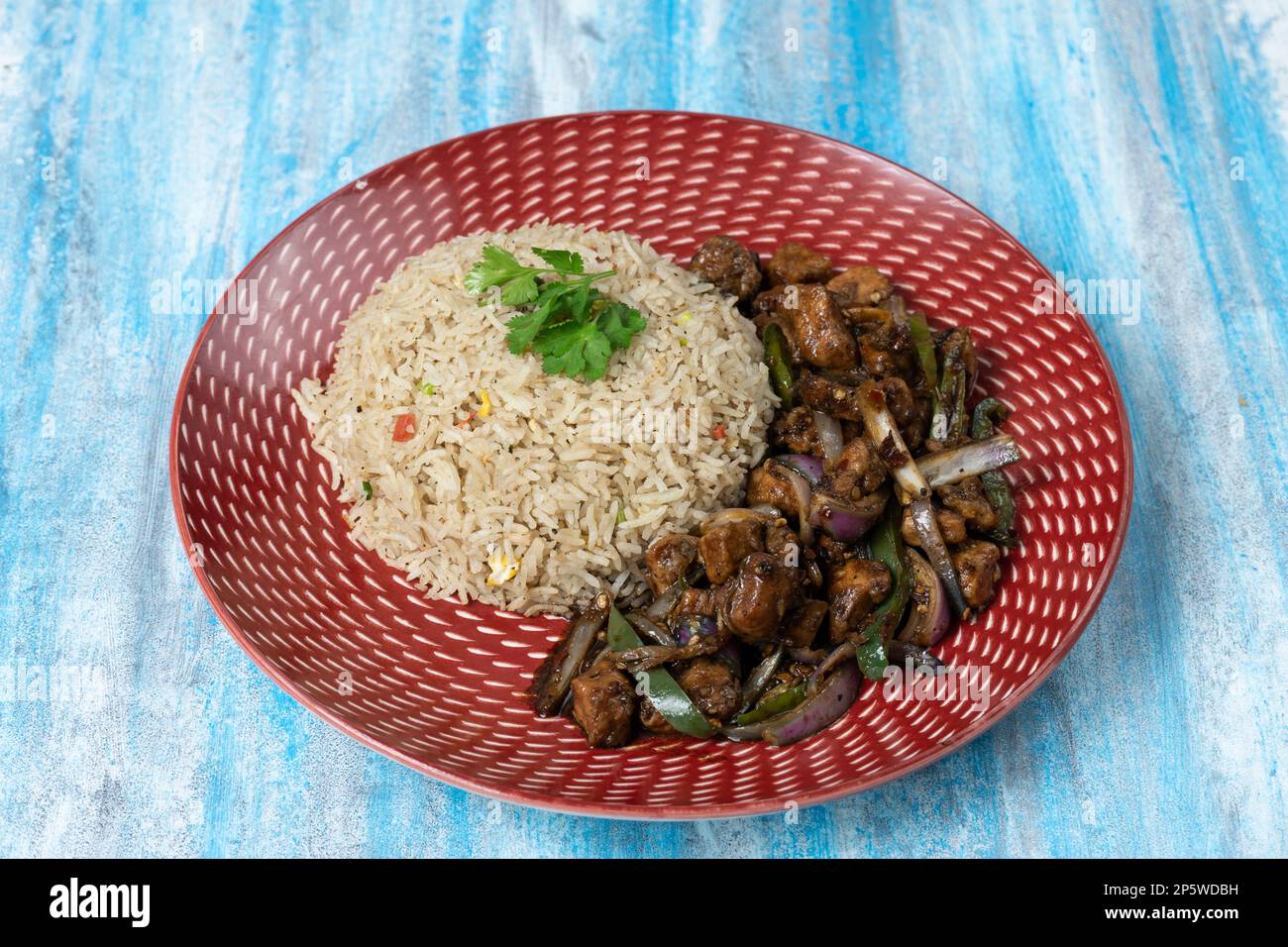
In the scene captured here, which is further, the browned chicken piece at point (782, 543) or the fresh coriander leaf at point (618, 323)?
the fresh coriander leaf at point (618, 323)

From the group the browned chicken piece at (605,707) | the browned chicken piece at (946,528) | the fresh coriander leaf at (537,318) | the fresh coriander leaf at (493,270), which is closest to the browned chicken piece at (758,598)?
the browned chicken piece at (605,707)

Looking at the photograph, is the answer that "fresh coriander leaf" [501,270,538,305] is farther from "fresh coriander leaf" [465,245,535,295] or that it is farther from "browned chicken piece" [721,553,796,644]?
"browned chicken piece" [721,553,796,644]

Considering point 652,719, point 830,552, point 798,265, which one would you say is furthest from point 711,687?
point 798,265

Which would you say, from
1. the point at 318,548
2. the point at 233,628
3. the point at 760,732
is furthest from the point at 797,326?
the point at 233,628

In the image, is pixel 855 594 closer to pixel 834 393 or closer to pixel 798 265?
pixel 834 393

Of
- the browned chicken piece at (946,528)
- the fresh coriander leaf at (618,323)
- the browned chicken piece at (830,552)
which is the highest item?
the fresh coriander leaf at (618,323)

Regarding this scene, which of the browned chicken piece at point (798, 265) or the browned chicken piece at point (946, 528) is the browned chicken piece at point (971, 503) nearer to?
the browned chicken piece at point (946, 528)

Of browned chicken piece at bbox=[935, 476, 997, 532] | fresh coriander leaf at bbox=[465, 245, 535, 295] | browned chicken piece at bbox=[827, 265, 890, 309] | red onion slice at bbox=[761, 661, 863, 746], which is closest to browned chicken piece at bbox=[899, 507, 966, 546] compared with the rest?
browned chicken piece at bbox=[935, 476, 997, 532]

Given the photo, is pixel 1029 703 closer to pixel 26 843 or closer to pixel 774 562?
pixel 774 562
